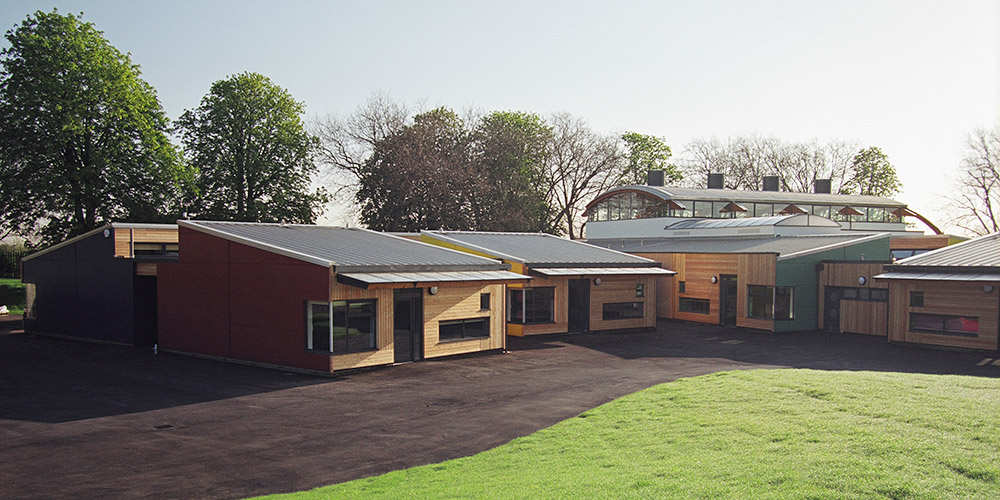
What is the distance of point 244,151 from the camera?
39.2 metres

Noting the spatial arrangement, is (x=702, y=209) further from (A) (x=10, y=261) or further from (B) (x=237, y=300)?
(A) (x=10, y=261)

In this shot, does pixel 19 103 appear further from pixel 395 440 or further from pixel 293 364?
pixel 395 440

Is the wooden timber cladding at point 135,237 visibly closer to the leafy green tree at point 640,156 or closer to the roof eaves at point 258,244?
the roof eaves at point 258,244

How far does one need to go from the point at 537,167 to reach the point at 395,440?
148ft

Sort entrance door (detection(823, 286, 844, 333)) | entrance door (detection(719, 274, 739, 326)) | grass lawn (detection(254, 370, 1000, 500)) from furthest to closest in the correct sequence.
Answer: entrance door (detection(719, 274, 739, 326))
entrance door (detection(823, 286, 844, 333))
grass lawn (detection(254, 370, 1000, 500))

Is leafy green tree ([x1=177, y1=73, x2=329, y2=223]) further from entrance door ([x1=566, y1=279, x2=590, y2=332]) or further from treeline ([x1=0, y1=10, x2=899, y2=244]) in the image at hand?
entrance door ([x1=566, y1=279, x2=590, y2=332])

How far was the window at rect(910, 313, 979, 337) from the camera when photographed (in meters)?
22.1

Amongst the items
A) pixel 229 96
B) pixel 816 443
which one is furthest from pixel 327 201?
pixel 816 443

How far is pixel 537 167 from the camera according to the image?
5553cm

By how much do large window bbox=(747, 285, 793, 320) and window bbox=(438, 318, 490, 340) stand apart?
481 inches

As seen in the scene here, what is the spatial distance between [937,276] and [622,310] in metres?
10.6

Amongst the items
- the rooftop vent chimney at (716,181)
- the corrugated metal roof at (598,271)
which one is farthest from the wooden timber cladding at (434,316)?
the rooftop vent chimney at (716,181)

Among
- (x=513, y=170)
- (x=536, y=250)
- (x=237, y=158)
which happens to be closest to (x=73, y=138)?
(x=237, y=158)

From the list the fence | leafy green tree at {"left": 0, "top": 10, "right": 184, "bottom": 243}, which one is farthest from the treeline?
the fence
